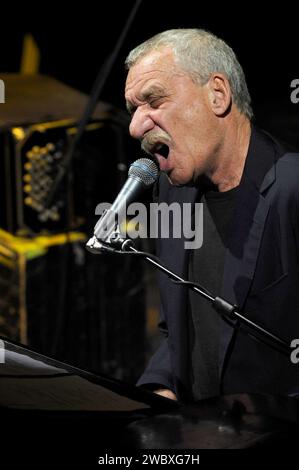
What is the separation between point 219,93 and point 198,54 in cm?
10

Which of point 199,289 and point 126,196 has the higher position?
point 126,196

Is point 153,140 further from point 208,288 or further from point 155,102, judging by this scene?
point 208,288

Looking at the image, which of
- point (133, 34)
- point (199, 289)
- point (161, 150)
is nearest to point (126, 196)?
point (199, 289)

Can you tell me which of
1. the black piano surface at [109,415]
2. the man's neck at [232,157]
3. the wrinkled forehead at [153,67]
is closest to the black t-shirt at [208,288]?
the man's neck at [232,157]

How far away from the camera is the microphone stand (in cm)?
135

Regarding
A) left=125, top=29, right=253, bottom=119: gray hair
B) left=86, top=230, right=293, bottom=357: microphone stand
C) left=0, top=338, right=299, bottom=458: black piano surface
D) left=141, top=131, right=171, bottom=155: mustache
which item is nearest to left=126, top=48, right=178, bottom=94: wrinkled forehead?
left=125, top=29, right=253, bottom=119: gray hair

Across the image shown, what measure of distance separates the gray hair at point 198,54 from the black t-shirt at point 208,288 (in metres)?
0.27

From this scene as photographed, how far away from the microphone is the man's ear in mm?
306

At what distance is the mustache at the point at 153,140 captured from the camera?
1.71 meters

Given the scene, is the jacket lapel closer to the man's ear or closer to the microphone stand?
the man's ear

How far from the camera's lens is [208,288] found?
1875 millimetres

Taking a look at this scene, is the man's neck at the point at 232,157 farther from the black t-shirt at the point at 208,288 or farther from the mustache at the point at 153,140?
the mustache at the point at 153,140

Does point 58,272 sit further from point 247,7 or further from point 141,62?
point 141,62

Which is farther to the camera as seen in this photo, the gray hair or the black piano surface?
the gray hair
